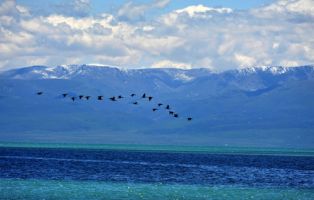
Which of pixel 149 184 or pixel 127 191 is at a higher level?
pixel 149 184

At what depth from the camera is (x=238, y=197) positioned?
7844cm

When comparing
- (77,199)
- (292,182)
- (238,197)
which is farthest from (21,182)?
(292,182)

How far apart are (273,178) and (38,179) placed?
30.5 metres

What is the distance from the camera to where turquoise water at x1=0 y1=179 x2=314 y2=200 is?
7650cm

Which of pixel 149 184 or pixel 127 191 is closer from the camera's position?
pixel 127 191

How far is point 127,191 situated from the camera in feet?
269

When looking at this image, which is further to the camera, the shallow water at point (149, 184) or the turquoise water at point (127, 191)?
the shallow water at point (149, 184)

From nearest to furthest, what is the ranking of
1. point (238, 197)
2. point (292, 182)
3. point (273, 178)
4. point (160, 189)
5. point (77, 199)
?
point (77, 199)
point (238, 197)
point (160, 189)
point (292, 182)
point (273, 178)

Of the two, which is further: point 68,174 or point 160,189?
point 68,174

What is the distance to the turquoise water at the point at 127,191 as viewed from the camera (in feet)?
251

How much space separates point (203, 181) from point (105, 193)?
889 inches

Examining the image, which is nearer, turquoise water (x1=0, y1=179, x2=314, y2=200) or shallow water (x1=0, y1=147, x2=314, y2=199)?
turquoise water (x1=0, y1=179, x2=314, y2=200)

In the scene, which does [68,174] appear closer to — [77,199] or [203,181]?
[203,181]

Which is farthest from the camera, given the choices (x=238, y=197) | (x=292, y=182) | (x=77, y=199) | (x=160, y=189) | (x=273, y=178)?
(x=273, y=178)
